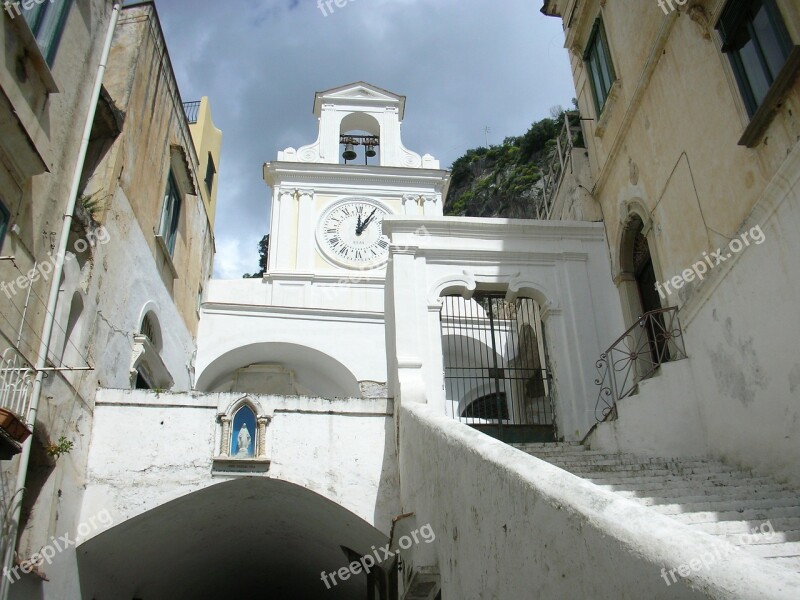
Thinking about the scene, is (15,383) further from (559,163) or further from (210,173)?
(559,163)

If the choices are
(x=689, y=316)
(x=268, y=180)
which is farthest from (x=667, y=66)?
(x=268, y=180)

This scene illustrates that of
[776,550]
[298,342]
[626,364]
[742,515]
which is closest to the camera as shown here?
[776,550]

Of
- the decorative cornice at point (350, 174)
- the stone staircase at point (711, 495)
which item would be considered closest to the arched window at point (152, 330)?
the stone staircase at point (711, 495)

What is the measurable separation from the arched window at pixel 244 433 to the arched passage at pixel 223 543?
347 millimetres

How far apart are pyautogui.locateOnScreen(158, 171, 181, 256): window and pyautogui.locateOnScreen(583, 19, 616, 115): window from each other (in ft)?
24.6

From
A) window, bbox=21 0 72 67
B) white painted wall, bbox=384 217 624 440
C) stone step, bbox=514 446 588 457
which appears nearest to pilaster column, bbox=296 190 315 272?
white painted wall, bbox=384 217 624 440

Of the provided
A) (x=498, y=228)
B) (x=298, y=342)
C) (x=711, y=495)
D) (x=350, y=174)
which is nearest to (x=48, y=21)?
(x=498, y=228)

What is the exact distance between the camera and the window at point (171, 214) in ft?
40.7

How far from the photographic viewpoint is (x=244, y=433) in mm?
9586

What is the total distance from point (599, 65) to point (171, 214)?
7858mm

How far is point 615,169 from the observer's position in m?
11.5

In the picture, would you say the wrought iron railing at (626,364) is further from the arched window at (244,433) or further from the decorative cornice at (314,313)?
the decorative cornice at (314,313)

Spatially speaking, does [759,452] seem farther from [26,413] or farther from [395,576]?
[26,413]

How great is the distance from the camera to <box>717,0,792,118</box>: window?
6.86 meters
